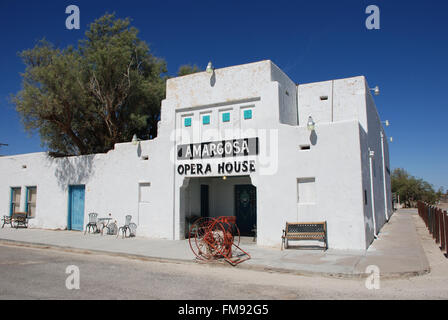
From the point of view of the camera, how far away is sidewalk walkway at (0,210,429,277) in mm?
8664

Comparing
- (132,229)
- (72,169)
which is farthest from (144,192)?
(72,169)

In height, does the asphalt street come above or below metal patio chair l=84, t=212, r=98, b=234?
below

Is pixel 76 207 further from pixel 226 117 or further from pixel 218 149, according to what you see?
pixel 226 117

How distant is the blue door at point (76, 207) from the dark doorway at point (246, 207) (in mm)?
7887

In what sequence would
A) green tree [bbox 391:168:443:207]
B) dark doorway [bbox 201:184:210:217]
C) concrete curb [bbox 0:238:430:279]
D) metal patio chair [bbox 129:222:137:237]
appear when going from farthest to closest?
1. green tree [bbox 391:168:443:207]
2. dark doorway [bbox 201:184:210:217]
3. metal patio chair [bbox 129:222:137:237]
4. concrete curb [bbox 0:238:430:279]

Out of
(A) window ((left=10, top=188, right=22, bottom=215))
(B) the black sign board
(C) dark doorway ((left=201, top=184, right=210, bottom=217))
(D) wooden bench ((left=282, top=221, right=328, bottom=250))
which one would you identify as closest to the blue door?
(A) window ((left=10, top=188, right=22, bottom=215))

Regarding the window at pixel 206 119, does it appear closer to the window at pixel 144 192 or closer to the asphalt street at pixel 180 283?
the window at pixel 144 192

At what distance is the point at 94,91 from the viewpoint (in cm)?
1903

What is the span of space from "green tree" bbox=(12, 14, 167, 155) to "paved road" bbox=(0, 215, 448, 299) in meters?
9.58

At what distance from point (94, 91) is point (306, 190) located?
13.1 meters

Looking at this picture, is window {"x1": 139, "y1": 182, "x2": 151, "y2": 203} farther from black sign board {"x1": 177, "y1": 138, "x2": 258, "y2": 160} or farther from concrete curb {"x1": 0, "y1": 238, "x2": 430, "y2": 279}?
concrete curb {"x1": 0, "y1": 238, "x2": 430, "y2": 279}

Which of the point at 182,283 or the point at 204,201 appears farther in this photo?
the point at 204,201

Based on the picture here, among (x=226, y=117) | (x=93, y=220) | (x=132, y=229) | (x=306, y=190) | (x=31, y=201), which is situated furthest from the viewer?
(x=31, y=201)

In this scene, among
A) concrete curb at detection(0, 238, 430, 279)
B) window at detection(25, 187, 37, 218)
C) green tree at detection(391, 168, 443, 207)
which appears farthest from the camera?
green tree at detection(391, 168, 443, 207)
